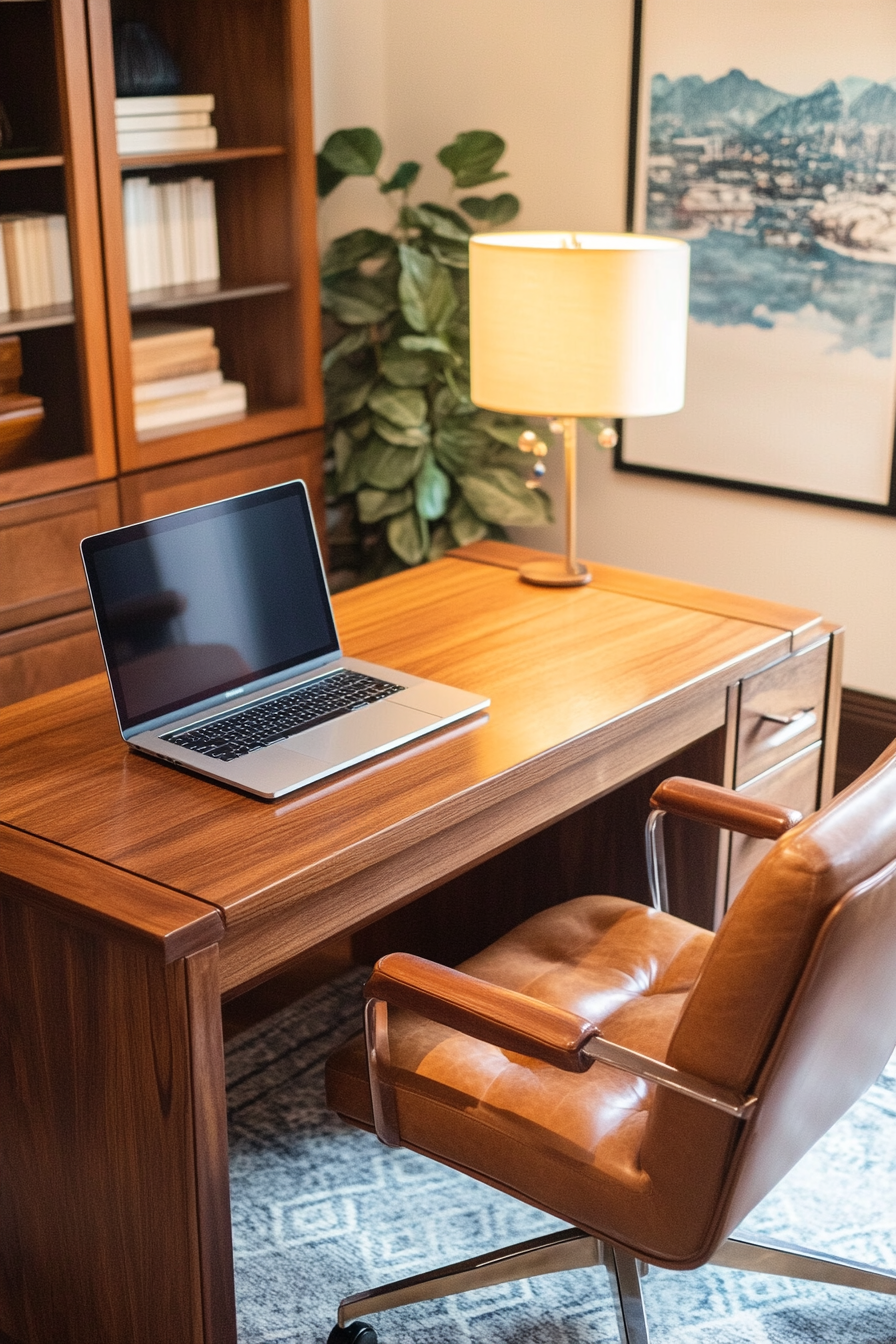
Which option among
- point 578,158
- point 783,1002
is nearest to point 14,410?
point 578,158

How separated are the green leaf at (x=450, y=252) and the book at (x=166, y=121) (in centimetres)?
62

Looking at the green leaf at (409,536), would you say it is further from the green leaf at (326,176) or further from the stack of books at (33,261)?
the stack of books at (33,261)

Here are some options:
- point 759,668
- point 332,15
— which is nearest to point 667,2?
point 332,15

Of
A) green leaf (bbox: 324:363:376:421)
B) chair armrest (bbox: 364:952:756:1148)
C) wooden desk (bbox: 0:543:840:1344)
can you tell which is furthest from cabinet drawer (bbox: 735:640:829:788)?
green leaf (bbox: 324:363:376:421)

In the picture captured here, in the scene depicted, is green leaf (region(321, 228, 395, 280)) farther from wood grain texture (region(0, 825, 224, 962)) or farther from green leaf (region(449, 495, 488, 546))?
wood grain texture (region(0, 825, 224, 962))

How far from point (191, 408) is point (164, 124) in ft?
1.90

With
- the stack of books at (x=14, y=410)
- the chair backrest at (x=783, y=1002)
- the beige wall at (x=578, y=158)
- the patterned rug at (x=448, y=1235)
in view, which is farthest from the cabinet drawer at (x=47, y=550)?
the chair backrest at (x=783, y=1002)

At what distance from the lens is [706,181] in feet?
10.8

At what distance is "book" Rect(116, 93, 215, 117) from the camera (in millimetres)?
2896

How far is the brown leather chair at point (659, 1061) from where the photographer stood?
4.34 ft

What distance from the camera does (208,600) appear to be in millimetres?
1843

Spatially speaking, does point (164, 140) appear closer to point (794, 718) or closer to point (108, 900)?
point (794, 718)

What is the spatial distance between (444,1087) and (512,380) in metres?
1.18

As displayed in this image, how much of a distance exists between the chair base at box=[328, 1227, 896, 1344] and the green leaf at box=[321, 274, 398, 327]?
2.33m
